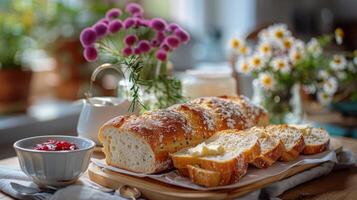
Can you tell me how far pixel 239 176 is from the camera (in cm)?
113

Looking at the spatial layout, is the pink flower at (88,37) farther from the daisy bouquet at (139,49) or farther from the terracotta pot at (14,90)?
the terracotta pot at (14,90)

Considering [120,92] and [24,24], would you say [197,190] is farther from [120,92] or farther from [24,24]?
[24,24]

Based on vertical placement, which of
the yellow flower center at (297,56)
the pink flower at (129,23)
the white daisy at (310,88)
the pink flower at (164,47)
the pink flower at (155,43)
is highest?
the pink flower at (129,23)

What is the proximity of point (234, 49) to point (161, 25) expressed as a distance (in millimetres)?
607

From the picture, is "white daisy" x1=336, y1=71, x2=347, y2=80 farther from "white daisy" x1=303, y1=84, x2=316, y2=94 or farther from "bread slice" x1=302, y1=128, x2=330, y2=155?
"bread slice" x1=302, y1=128, x2=330, y2=155


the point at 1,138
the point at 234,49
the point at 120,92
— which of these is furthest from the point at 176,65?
the point at 120,92

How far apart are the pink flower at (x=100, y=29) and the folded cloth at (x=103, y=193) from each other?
40cm

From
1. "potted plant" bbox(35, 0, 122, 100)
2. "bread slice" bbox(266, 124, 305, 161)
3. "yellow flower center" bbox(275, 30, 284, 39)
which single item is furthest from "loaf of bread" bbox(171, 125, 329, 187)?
"potted plant" bbox(35, 0, 122, 100)

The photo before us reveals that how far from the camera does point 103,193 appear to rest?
1.11 metres

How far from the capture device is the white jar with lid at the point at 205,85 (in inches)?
69.6

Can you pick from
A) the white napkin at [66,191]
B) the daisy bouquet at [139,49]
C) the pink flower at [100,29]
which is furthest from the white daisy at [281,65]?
the white napkin at [66,191]

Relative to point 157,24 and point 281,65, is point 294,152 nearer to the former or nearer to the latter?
point 157,24

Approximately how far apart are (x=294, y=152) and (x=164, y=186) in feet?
1.17

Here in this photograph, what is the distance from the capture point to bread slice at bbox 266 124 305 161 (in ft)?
4.22
